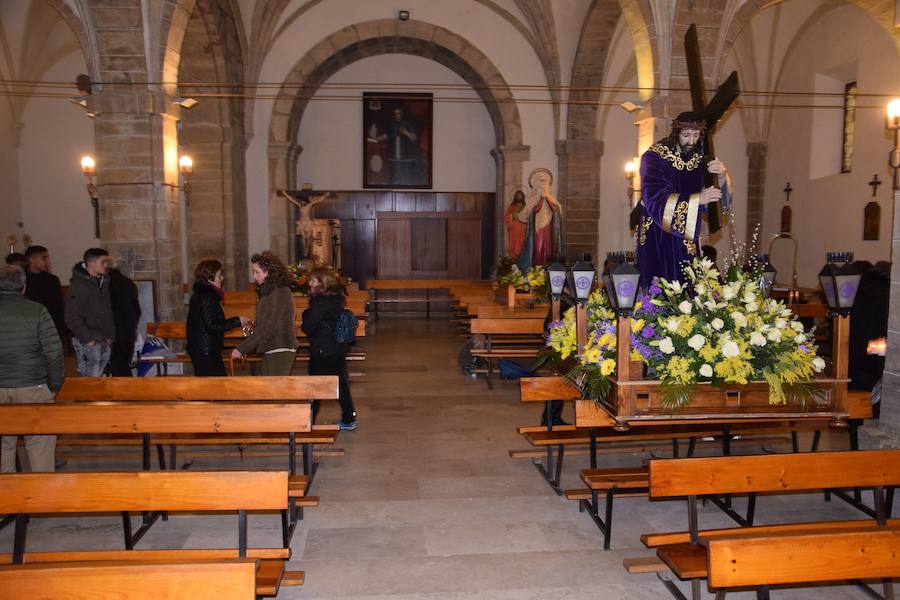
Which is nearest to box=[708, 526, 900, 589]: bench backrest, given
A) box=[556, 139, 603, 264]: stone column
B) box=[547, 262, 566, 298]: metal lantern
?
box=[547, 262, 566, 298]: metal lantern

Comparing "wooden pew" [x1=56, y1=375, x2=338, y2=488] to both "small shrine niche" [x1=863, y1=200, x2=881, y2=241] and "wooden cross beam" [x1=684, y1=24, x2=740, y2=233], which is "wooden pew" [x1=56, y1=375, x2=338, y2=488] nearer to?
"wooden cross beam" [x1=684, y1=24, x2=740, y2=233]

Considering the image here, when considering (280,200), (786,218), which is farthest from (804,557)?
(786,218)

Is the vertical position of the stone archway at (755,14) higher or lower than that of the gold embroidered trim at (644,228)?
higher

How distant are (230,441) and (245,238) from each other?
11281mm

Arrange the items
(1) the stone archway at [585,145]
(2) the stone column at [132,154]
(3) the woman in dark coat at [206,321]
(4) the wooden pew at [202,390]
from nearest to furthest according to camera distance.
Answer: (4) the wooden pew at [202,390]
(3) the woman in dark coat at [206,321]
(2) the stone column at [132,154]
(1) the stone archway at [585,145]

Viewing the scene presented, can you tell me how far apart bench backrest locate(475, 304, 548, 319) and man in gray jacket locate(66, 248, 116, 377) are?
15.2 ft

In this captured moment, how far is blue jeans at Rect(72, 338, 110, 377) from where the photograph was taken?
6.73 metres

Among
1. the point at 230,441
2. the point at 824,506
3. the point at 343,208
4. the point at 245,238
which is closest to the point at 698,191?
the point at 824,506

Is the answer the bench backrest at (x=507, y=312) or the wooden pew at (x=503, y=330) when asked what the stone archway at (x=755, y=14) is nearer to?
the bench backrest at (x=507, y=312)

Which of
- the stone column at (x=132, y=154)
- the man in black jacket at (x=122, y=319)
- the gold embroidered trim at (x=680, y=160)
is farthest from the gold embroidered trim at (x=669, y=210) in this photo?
the stone column at (x=132, y=154)

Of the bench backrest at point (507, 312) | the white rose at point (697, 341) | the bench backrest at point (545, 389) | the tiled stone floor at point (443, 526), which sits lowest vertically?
the tiled stone floor at point (443, 526)

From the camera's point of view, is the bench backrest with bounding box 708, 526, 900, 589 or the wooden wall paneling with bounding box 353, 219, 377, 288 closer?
the bench backrest with bounding box 708, 526, 900, 589

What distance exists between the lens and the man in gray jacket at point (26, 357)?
15.1 feet

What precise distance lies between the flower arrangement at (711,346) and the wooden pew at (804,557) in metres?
1.36
